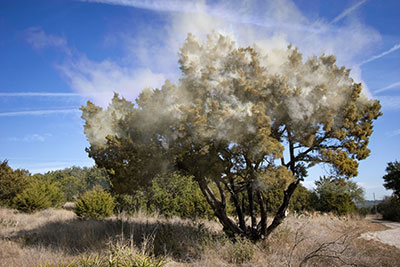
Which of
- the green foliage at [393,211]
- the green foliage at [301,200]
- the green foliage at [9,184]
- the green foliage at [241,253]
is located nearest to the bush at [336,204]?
the green foliage at [301,200]

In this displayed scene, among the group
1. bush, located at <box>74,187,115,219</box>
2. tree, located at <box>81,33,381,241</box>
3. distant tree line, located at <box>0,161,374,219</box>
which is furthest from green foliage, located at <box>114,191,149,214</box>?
tree, located at <box>81,33,381,241</box>

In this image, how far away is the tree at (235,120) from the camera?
19.1ft

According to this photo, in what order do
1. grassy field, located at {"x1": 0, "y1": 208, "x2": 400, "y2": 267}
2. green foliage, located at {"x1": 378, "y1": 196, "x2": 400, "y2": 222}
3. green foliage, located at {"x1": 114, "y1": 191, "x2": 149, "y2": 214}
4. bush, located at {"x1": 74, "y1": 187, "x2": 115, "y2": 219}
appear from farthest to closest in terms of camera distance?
green foliage, located at {"x1": 378, "y1": 196, "x2": 400, "y2": 222}, green foliage, located at {"x1": 114, "y1": 191, "x2": 149, "y2": 214}, bush, located at {"x1": 74, "y1": 187, "x2": 115, "y2": 219}, grassy field, located at {"x1": 0, "y1": 208, "x2": 400, "y2": 267}

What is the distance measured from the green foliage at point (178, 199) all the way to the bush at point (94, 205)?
2.08 m

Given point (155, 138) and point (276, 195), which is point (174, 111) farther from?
point (276, 195)

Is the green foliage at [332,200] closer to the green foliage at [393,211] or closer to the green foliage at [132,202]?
the green foliage at [393,211]

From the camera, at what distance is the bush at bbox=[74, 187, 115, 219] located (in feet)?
→ 41.0

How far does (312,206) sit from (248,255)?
1348 cm

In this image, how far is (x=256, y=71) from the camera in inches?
256

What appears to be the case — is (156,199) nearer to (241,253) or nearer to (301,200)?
(241,253)

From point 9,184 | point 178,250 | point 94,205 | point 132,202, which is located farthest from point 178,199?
point 9,184

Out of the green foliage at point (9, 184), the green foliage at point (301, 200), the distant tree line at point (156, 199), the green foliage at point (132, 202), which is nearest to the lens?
the distant tree line at point (156, 199)

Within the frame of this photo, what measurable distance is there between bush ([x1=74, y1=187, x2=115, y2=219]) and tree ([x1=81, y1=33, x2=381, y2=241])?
7001 millimetres

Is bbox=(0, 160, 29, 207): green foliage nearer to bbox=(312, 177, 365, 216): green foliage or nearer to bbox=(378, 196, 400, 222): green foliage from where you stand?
bbox=(312, 177, 365, 216): green foliage
